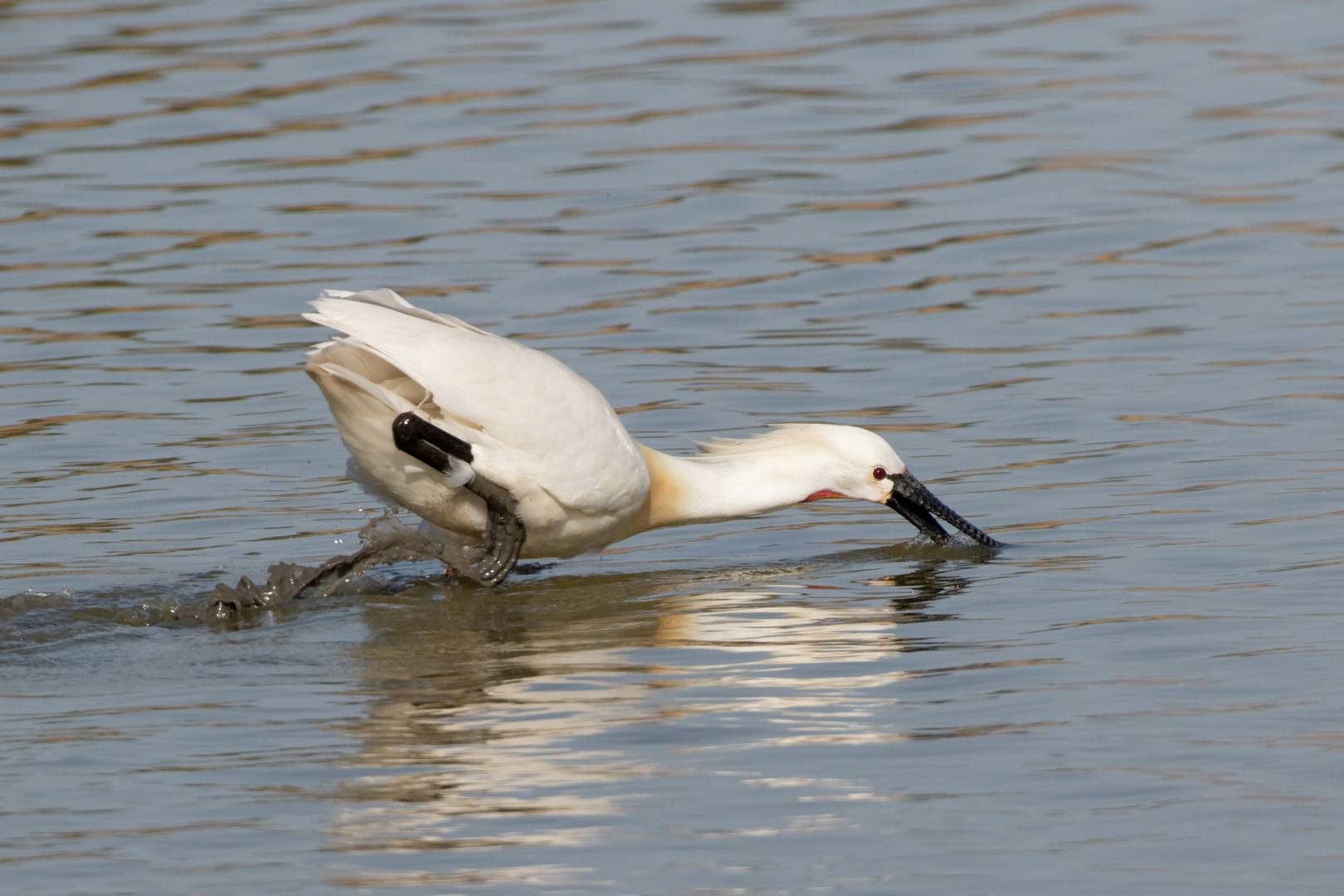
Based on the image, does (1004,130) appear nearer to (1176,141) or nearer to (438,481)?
(1176,141)

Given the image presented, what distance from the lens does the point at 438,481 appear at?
909 centimetres

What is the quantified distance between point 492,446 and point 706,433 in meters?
3.00

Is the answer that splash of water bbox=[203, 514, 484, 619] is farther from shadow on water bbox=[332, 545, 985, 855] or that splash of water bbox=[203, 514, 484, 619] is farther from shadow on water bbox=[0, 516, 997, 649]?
shadow on water bbox=[332, 545, 985, 855]

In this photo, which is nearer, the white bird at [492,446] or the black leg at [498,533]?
the white bird at [492,446]

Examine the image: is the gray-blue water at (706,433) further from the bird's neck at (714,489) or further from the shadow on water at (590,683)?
the bird's neck at (714,489)

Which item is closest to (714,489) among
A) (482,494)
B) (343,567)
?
(482,494)

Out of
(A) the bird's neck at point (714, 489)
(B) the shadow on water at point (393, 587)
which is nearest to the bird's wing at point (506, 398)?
(A) the bird's neck at point (714, 489)

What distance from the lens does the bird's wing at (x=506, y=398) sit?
8703 mm

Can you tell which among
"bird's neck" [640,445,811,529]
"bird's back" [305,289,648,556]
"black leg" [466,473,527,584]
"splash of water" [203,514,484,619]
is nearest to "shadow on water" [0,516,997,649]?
"splash of water" [203,514,484,619]

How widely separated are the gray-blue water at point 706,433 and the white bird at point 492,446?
331 millimetres

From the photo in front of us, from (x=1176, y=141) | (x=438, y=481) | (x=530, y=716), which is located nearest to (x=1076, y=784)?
(x=530, y=716)

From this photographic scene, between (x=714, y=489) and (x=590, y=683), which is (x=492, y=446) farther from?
(x=590, y=683)

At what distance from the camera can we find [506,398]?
895cm

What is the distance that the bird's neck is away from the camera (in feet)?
32.0
